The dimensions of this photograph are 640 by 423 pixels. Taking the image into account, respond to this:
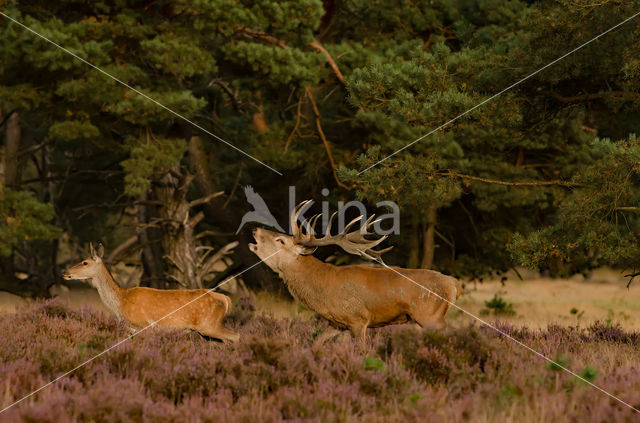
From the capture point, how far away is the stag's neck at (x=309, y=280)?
26.3 ft

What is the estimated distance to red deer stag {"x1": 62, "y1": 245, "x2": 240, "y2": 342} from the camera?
27.1 feet

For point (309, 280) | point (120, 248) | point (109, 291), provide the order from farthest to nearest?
point (120, 248) < point (109, 291) < point (309, 280)

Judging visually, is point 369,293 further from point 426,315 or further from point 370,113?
point 370,113

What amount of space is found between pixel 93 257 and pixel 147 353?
2.46 m

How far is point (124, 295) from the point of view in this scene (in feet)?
27.6

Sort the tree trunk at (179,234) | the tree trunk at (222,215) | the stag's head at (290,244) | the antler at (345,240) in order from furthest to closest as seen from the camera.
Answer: the tree trunk at (222,215), the tree trunk at (179,234), the antler at (345,240), the stag's head at (290,244)

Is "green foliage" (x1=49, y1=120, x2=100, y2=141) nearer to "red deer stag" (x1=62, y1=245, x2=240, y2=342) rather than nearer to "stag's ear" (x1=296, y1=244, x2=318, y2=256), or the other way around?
"red deer stag" (x1=62, y1=245, x2=240, y2=342)

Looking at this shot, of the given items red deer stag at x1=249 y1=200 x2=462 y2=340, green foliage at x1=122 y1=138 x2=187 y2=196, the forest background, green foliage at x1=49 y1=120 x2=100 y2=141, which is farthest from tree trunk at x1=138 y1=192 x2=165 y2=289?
red deer stag at x1=249 y1=200 x2=462 y2=340

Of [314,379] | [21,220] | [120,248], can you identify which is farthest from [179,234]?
[314,379]

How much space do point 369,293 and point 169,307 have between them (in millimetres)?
2399

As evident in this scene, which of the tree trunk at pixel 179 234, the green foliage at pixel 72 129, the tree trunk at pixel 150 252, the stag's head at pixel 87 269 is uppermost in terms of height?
the green foliage at pixel 72 129

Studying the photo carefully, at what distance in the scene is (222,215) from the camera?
57.7ft

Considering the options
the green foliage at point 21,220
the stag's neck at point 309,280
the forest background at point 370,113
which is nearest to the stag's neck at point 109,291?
the stag's neck at point 309,280

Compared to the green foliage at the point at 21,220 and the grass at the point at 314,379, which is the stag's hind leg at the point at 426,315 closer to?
the grass at the point at 314,379
